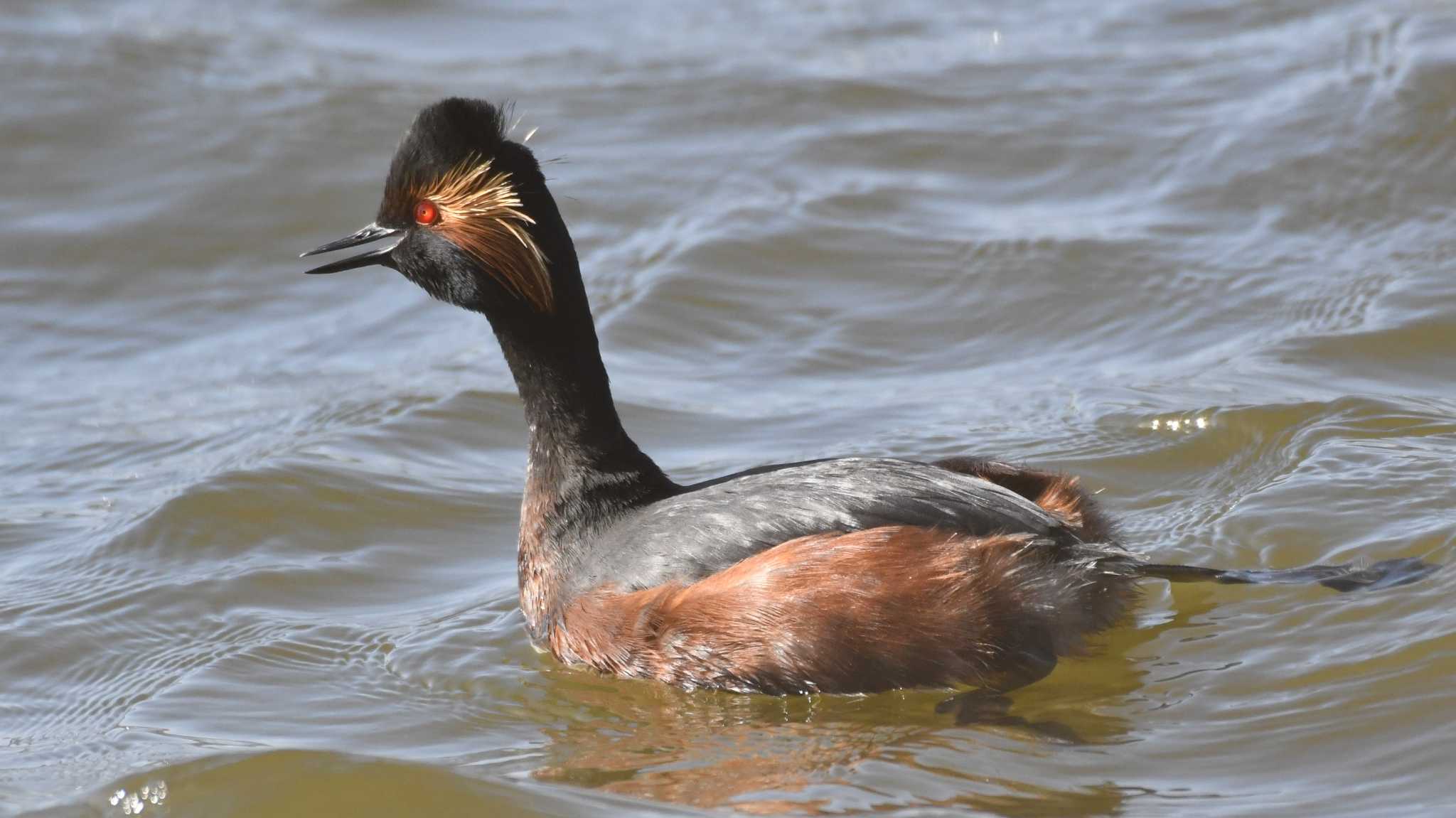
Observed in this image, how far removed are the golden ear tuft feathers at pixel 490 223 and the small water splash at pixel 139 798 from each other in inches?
88.4

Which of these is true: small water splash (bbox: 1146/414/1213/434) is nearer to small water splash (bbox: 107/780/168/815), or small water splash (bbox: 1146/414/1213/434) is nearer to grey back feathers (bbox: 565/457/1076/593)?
grey back feathers (bbox: 565/457/1076/593)

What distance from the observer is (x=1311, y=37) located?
13.8 metres

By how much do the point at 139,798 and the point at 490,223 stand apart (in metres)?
2.40

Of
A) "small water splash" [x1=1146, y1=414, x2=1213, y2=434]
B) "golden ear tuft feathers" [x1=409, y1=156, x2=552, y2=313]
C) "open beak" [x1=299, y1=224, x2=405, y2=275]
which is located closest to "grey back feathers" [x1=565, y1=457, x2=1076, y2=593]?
"golden ear tuft feathers" [x1=409, y1=156, x2=552, y2=313]

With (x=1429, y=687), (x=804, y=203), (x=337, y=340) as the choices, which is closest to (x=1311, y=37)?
(x=804, y=203)

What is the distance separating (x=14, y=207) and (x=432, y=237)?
7117 millimetres

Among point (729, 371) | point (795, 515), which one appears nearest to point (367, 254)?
point (795, 515)

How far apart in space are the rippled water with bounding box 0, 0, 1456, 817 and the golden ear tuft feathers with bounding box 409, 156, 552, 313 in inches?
56.4

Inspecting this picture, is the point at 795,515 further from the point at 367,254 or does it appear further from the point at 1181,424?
the point at 1181,424

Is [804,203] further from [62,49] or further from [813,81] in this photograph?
[62,49]

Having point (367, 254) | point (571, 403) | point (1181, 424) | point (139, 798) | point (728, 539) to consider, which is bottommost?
point (139, 798)

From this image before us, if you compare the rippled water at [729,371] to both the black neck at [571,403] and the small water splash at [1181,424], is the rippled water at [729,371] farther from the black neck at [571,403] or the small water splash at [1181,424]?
the black neck at [571,403]

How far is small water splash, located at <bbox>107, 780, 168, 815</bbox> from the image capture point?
592 centimetres

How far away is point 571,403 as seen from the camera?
23.6ft
